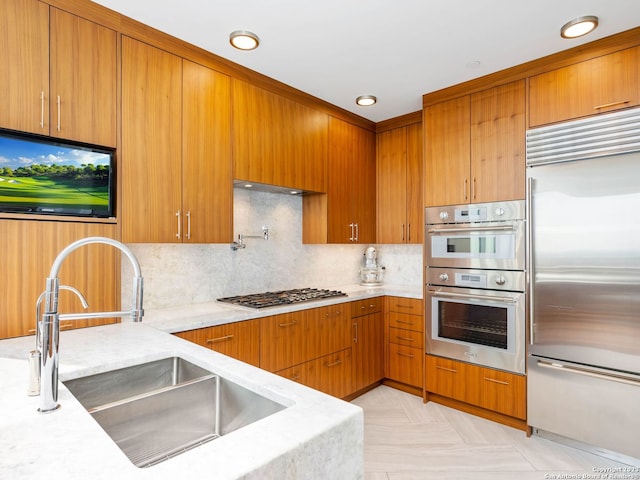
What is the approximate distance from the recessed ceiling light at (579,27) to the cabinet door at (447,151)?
79 cm

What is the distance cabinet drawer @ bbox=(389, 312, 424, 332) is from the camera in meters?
3.25

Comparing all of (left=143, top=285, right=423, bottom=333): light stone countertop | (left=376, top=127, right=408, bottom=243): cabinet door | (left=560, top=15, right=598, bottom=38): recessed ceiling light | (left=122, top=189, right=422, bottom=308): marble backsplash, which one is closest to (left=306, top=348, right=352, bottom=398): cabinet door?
(left=143, top=285, right=423, bottom=333): light stone countertop

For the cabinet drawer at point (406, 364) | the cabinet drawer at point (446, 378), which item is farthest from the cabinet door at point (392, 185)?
the cabinet drawer at point (446, 378)

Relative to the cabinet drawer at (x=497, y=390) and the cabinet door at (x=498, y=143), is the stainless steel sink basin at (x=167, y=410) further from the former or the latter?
the cabinet door at (x=498, y=143)

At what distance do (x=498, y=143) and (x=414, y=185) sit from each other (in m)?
0.99

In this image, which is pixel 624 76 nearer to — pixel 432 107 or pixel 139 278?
pixel 432 107

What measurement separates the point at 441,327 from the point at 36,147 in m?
2.90

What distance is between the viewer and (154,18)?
2.06 m

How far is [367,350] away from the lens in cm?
334

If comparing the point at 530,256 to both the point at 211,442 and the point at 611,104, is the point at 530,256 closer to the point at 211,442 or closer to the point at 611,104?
the point at 611,104

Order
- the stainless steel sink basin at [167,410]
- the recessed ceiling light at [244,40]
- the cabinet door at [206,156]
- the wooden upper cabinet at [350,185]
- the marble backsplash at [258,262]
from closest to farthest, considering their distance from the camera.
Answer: the stainless steel sink basin at [167,410] → the recessed ceiling light at [244,40] → the cabinet door at [206,156] → the marble backsplash at [258,262] → the wooden upper cabinet at [350,185]

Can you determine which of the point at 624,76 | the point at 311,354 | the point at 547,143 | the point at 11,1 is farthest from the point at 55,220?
the point at 624,76

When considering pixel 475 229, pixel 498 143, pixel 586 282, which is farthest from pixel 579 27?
pixel 586 282

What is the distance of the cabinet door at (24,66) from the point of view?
1674mm
